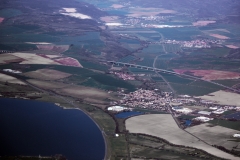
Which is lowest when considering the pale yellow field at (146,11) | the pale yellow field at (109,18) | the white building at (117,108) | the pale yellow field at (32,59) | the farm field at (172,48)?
the white building at (117,108)

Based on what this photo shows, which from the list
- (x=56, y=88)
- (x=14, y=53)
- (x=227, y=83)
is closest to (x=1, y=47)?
(x=14, y=53)

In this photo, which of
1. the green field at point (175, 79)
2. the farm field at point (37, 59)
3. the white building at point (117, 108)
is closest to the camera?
the white building at point (117, 108)

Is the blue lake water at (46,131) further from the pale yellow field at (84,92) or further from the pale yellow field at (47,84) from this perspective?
the pale yellow field at (47,84)

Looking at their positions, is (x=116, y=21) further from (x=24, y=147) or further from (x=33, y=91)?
(x=24, y=147)

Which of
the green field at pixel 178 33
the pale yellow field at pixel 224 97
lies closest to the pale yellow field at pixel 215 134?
the pale yellow field at pixel 224 97

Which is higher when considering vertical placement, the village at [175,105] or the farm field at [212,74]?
the farm field at [212,74]

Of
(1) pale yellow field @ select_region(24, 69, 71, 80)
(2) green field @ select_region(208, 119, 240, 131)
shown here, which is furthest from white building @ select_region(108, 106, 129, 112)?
(1) pale yellow field @ select_region(24, 69, 71, 80)

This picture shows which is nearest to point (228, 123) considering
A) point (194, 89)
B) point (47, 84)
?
point (194, 89)
